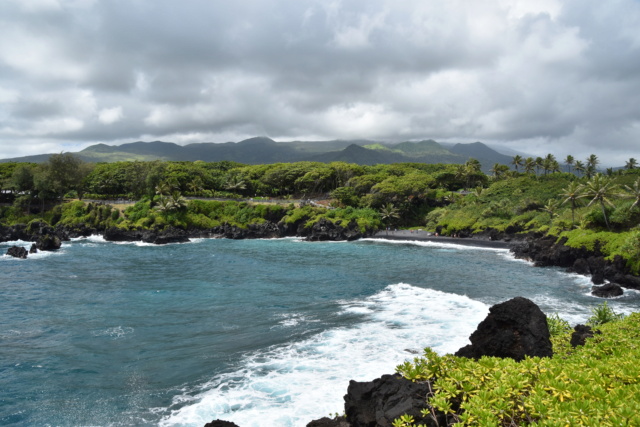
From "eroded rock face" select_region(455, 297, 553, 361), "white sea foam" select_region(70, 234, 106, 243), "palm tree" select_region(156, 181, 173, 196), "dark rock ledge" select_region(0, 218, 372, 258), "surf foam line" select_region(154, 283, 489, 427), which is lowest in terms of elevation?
"white sea foam" select_region(70, 234, 106, 243)

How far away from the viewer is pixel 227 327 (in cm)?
2200

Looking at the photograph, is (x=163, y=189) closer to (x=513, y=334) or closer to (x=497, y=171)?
(x=513, y=334)

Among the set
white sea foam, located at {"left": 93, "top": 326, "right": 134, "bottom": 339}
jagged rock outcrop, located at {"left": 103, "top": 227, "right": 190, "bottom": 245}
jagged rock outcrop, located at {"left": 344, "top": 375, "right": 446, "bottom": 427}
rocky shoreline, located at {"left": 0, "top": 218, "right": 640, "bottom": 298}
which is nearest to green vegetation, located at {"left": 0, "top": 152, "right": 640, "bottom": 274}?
rocky shoreline, located at {"left": 0, "top": 218, "right": 640, "bottom": 298}

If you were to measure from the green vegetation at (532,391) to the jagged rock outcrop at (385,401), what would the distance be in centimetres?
27

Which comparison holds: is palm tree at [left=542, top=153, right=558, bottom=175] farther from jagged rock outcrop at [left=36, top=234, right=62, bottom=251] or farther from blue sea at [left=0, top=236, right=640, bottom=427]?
jagged rock outcrop at [left=36, top=234, right=62, bottom=251]

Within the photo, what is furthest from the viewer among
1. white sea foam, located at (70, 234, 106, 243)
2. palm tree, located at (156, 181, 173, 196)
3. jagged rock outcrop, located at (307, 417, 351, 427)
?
palm tree, located at (156, 181, 173, 196)

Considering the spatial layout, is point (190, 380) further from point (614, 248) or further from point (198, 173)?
point (198, 173)

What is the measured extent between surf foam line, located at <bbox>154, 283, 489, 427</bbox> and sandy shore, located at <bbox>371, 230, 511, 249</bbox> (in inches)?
1473

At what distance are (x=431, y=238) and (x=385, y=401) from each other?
61.2m

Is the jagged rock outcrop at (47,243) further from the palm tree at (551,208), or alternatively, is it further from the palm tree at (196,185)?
the palm tree at (551,208)

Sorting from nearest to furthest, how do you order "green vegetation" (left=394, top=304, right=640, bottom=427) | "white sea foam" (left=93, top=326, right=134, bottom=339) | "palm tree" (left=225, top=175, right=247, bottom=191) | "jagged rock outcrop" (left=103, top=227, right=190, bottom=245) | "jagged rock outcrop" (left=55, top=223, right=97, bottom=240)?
"green vegetation" (left=394, top=304, right=640, bottom=427) → "white sea foam" (left=93, top=326, right=134, bottom=339) → "jagged rock outcrop" (left=103, top=227, right=190, bottom=245) → "jagged rock outcrop" (left=55, top=223, right=97, bottom=240) → "palm tree" (left=225, top=175, right=247, bottom=191)

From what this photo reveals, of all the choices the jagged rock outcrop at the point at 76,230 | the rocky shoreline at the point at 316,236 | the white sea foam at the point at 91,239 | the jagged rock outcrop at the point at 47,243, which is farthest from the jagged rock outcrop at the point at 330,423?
the jagged rock outcrop at the point at 76,230

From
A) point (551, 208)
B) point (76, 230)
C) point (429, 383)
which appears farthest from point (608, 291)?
point (76, 230)

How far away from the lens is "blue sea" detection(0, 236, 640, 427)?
1395cm
